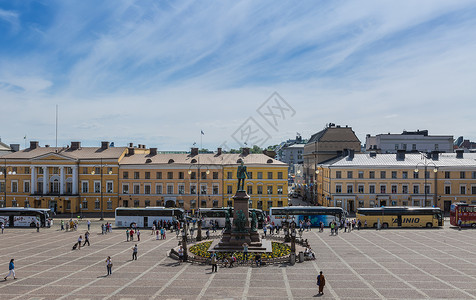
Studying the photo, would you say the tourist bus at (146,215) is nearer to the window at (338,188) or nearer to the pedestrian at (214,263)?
the pedestrian at (214,263)

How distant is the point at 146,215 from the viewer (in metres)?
58.8

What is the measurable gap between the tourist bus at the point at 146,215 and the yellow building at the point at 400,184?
102ft

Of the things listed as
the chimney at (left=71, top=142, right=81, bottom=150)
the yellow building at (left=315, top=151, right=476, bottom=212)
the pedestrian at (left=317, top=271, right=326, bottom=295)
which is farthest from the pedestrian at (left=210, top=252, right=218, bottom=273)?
the chimney at (left=71, top=142, right=81, bottom=150)

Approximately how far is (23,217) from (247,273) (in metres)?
42.7

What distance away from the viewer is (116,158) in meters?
75.6

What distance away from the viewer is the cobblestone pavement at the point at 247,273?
26250mm

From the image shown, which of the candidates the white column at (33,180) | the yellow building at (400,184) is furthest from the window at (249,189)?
the white column at (33,180)

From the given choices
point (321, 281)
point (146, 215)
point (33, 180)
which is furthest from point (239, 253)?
point (33, 180)

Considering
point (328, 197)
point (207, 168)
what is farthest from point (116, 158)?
point (328, 197)

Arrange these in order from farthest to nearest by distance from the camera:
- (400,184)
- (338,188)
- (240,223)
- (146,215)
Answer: (338,188) → (400,184) → (146,215) → (240,223)

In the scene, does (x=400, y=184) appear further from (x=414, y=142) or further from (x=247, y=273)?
(x=247, y=273)

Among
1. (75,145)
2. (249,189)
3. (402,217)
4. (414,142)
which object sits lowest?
(402,217)

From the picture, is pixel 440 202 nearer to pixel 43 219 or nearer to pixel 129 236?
pixel 129 236

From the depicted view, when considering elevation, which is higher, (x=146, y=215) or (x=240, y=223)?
(x=240, y=223)
